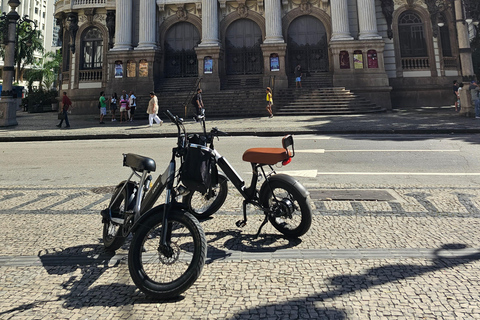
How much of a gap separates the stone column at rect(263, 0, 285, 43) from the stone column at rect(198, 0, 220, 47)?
4065 mm

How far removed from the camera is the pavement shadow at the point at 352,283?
2.38 metres

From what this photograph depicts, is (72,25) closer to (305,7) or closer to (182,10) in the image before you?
(182,10)

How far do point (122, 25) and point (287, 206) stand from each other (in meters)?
27.6

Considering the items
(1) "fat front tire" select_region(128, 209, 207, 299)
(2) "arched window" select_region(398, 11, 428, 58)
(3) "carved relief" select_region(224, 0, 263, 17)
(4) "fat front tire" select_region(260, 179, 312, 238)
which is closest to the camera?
(1) "fat front tire" select_region(128, 209, 207, 299)

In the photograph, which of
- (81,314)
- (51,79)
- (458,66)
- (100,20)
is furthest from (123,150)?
Result: (51,79)

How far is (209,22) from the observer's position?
2603cm

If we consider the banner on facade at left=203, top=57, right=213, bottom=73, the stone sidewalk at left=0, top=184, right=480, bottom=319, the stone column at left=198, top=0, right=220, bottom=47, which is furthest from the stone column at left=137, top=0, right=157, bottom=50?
the stone sidewalk at left=0, top=184, right=480, bottom=319

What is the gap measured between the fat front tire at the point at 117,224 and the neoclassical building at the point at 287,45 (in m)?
22.1

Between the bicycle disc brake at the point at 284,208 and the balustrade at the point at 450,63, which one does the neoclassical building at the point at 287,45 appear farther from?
the bicycle disc brake at the point at 284,208

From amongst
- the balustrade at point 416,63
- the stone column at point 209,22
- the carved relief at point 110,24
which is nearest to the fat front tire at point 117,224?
the stone column at point 209,22

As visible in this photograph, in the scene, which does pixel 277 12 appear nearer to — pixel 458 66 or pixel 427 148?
pixel 458 66

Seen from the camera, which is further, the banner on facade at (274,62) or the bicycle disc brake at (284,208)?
the banner on facade at (274,62)

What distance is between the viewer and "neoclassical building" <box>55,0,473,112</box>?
2456 centimetres

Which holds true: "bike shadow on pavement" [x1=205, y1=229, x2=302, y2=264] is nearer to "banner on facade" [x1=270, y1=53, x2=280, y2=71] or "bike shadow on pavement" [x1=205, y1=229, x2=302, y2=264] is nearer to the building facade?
"banner on facade" [x1=270, y1=53, x2=280, y2=71]
